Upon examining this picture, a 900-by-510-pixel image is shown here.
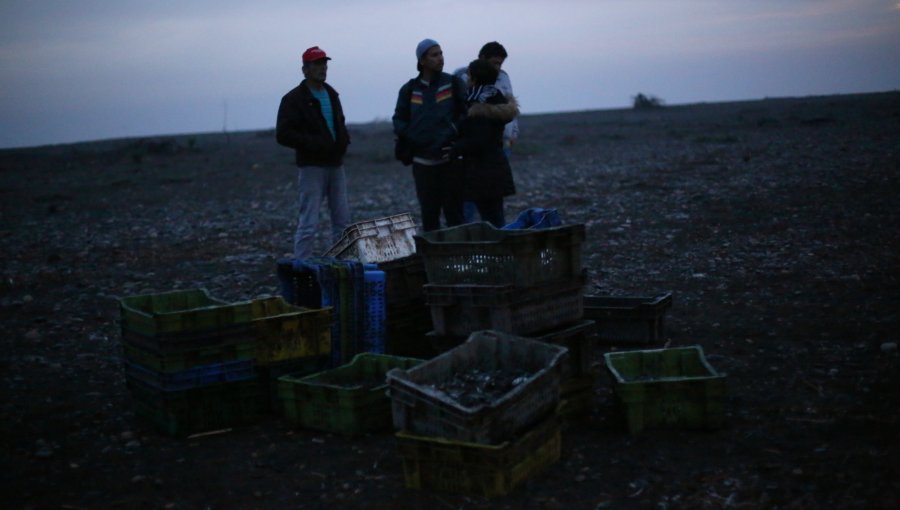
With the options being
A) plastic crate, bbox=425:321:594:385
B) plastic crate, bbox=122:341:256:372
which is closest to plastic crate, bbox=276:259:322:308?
plastic crate, bbox=122:341:256:372

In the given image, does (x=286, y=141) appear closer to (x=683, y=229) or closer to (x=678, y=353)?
(x=678, y=353)

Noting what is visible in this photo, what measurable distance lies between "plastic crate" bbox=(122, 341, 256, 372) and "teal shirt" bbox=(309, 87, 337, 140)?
344 centimetres

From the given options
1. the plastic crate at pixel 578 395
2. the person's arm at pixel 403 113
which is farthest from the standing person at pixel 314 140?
the plastic crate at pixel 578 395

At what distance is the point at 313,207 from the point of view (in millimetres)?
8594

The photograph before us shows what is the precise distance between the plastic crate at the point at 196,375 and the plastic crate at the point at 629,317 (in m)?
3.02

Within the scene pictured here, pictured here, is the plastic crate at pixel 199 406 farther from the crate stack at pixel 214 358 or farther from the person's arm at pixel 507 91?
the person's arm at pixel 507 91

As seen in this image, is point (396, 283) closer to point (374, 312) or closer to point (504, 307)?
point (374, 312)

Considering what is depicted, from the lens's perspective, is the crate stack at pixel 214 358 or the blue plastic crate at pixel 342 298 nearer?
the crate stack at pixel 214 358

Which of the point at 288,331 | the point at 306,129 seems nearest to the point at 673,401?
the point at 288,331

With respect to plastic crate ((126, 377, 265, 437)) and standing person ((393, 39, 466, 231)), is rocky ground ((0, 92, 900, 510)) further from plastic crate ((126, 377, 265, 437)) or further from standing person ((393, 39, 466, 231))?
standing person ((393, 39, 466, 231))

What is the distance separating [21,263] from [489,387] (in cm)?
1069

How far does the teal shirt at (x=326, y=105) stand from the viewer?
858 cm

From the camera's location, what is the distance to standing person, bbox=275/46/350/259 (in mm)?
8422

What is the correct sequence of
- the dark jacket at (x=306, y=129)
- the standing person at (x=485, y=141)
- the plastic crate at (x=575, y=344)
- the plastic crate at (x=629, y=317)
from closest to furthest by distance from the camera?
1. the plastic crate at (x=575, y=344)
2. the plastic crate at (x=629, y=317)
3. the standing person at (x=485, y=141)
4. the dark jacket at (x=306, y=129)
